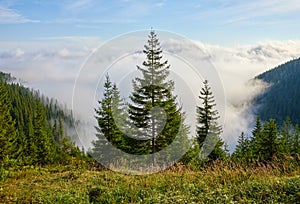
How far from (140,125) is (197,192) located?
17.2 metres

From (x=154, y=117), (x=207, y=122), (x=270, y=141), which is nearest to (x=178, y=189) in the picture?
(x=154, y=117)

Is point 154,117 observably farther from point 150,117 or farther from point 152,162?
point 152,162

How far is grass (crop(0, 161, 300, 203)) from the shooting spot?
715 centimetres

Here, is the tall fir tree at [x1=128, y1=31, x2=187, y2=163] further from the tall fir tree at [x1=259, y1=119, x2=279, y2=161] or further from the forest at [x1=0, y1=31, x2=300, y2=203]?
the tall fir tree at [x1=259, y1=119, x2=279, y2=161]

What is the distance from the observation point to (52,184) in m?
11.0

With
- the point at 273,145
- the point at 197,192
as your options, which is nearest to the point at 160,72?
the point at 197,192

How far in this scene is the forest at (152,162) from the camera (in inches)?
310

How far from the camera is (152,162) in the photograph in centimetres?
2473

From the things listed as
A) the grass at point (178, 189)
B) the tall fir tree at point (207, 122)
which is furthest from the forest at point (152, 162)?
the tall fir tree at point (207, 122)

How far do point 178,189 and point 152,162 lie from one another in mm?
16650

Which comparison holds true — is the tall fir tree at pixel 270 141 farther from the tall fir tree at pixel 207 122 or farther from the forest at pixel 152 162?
the tall fir tree at pixel 207 122

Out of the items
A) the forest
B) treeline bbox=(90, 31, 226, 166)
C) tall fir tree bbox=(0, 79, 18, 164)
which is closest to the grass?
the forest

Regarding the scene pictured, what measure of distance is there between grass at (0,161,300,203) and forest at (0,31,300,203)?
25 mm

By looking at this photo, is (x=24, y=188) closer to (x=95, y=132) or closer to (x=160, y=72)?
(x=160, y=72)
